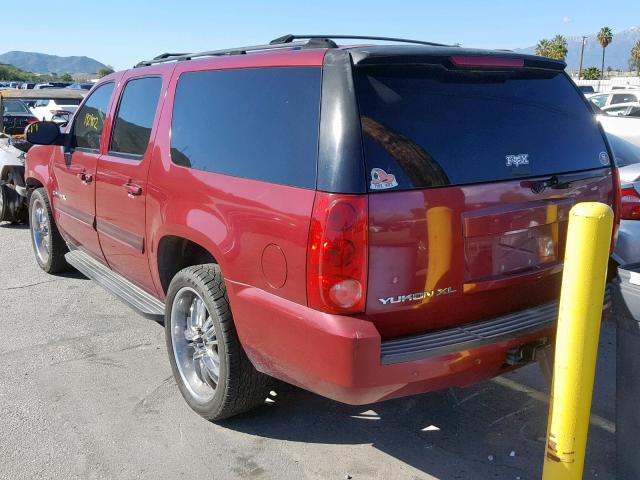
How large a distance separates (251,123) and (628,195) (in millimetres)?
3311

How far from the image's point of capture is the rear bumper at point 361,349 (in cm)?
262

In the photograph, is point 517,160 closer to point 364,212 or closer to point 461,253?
point 461,253

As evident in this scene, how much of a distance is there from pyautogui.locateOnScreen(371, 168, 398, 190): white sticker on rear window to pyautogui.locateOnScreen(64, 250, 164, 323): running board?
79.9 inches

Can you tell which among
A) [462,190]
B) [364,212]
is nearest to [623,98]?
[462,190]

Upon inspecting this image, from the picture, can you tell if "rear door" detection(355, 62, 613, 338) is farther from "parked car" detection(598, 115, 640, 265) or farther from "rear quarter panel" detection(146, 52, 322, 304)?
"parked car" detection(598, 115, 640, 265)

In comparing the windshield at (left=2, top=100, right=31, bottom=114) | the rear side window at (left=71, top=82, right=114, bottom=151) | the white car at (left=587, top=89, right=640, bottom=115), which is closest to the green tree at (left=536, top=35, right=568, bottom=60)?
the white car at (left=587, top=89, right=640, bottom=115)

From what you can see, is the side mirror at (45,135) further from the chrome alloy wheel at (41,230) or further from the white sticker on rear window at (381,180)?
the white sticker on rear window at (381,180)

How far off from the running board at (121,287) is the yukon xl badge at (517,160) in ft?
7.63

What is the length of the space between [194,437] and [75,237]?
269cm

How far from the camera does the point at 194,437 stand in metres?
3.48

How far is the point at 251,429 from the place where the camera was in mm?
3572

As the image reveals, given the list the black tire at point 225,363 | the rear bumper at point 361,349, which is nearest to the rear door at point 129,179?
the black tire at point 225,363

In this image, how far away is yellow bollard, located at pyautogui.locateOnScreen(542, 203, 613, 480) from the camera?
2.49 metres

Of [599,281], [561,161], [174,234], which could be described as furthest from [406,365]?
[174,234]
